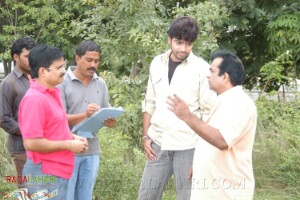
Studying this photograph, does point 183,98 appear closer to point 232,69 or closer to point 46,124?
point 232,69

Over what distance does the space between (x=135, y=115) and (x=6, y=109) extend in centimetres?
243

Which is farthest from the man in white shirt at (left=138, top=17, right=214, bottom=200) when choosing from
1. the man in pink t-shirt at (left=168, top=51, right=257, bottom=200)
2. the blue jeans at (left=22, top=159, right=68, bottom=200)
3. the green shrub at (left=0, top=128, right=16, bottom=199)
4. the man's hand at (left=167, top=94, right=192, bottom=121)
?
the green shrub at (left=0, top=128, right=16, bottom=199)

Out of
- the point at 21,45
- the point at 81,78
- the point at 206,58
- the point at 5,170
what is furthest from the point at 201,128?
the point at 206,58

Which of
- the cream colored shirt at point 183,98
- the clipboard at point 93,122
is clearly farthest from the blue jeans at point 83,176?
the cream colored shirt at point 183,98

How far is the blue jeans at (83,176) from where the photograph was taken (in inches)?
173

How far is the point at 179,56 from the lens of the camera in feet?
13.6

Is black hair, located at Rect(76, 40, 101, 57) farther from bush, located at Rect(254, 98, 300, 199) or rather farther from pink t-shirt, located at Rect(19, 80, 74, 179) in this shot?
bush, located at Rect(254, 98, 300, 199)

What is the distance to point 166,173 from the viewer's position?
14.1ft

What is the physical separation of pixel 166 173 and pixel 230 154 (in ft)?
3.12

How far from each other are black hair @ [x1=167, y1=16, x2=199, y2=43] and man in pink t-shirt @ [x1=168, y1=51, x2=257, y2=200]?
52 centimetres

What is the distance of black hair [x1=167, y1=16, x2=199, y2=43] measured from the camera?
4.11 meters

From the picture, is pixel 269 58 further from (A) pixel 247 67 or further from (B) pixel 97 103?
(B) pixel 97 103

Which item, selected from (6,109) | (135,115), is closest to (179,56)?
(6,109)

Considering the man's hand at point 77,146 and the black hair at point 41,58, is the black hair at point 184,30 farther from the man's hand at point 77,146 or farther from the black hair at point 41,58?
the man's hand at point 77,146
